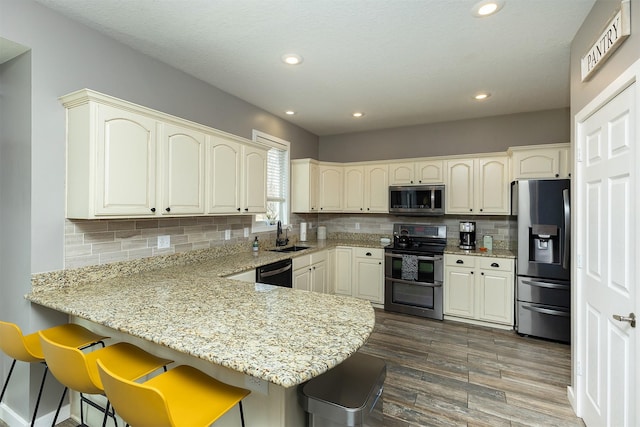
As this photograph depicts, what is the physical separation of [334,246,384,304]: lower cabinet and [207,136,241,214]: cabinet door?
2.08 metres

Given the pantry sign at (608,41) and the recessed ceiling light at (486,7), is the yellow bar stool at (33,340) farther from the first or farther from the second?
the pantry sign at (608,41)

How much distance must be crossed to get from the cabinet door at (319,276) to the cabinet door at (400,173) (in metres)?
1.63

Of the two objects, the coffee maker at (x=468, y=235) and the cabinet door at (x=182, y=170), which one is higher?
the cabinet door at (x=182, y=170)

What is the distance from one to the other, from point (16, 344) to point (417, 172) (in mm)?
4359

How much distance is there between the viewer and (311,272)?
13.2 feet

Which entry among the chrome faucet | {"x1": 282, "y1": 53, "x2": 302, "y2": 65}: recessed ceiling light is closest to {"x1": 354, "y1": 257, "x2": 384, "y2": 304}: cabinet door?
the chrome faucet

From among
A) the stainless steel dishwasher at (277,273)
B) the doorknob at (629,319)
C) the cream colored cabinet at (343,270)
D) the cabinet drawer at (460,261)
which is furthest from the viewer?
the cream colored cabinet at (343,270)

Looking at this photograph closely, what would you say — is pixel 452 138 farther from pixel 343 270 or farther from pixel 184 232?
pixel 184 232

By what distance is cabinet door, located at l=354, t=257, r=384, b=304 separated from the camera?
4406 mm

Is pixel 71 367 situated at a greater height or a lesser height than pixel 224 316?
lesser

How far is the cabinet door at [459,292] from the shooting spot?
12.6 feet

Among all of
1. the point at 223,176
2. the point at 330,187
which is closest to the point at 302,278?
the point at 223,176

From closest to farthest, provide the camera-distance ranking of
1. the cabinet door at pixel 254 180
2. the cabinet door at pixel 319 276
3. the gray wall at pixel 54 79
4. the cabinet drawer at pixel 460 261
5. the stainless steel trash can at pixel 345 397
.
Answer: the stainless steel trash can at pixel 345 397
the gray wall at pixel 54 79
the cabinet door at pixel 254 180
the cabinet drawer at pixel 460 261
the cabinet door at pixel 319 276

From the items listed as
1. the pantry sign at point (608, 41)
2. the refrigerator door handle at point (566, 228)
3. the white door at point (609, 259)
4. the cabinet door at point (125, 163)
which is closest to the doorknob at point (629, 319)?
the white door at point (609, 259)
